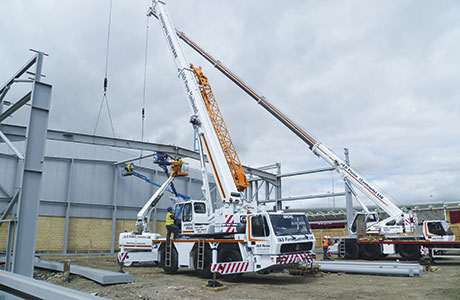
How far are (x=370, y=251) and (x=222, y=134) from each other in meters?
11.4

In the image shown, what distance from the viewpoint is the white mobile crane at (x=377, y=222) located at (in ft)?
59.1

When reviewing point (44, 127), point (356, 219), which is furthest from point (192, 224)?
point (356, 219)

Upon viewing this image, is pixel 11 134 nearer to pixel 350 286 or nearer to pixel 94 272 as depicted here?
pixel 94 272

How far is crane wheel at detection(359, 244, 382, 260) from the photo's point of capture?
789 inches

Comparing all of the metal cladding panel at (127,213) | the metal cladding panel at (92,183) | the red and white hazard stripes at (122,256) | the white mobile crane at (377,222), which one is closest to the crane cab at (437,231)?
the white mobile crane at (377,222)

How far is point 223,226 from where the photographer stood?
12.9 metres

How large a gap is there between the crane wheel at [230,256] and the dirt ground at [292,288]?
205 millimetres

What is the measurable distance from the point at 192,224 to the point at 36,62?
779 cm

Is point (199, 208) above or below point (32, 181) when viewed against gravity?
below

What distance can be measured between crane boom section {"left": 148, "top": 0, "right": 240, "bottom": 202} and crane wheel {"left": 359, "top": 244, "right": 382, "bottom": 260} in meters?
11.0

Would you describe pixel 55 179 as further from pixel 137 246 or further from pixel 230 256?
pixel 230 256

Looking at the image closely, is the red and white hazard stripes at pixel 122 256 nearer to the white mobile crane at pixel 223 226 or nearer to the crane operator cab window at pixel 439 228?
the white mobile crane at pixel 223 226

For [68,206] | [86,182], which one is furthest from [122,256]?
[86,182]

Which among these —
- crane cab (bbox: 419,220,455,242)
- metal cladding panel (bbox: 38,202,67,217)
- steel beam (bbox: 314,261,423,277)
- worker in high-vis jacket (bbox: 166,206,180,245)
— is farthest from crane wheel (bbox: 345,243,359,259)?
metal cladding panel (bbox: 38,202,67,217)
